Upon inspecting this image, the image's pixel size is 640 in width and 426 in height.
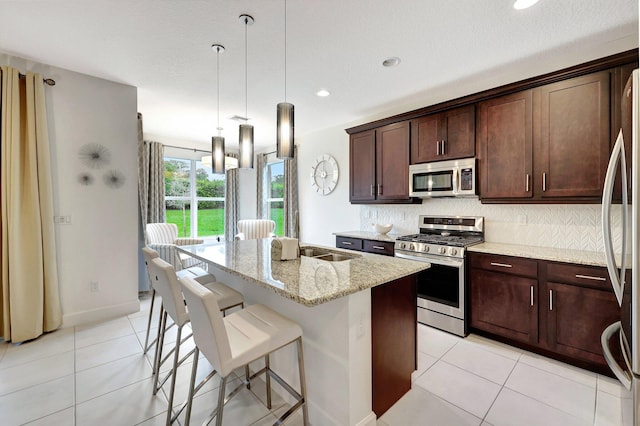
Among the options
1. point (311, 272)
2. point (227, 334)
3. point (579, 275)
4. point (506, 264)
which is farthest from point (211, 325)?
point (579, 275)

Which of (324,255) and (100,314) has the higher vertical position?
(324,255)

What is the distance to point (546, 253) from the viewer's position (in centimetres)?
240

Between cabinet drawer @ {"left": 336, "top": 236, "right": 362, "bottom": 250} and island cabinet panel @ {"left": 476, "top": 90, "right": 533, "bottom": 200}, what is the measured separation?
159 centimetres

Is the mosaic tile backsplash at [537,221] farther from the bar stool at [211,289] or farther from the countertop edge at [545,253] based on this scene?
the bar stool at [211,289]

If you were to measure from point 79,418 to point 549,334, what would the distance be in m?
3.43

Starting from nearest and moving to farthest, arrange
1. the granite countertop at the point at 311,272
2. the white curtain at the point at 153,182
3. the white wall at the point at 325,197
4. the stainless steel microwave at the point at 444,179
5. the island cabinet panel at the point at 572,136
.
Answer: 1. the granite countertop at the point at 311,272
2. the island cabinet panel at the point at 572,136
3. the stainless steel microwave at the point at 444,179
4. the white wall at the point at 325,197
5. the white curtain at the point at 153,182

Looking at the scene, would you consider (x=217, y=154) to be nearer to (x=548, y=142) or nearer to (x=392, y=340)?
(x=392, y=340)

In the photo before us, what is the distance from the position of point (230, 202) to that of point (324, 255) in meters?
4.54

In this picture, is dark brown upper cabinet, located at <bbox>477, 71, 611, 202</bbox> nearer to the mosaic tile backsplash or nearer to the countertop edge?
the mosaic tile backsplash

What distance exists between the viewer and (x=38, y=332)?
2695mm

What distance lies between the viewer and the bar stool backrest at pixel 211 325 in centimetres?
116

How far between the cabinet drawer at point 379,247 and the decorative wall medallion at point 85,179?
130 inches

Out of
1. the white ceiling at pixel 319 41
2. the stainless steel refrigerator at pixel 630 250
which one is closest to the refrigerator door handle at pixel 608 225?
the stainless steel refrigerator at pixel 630 250

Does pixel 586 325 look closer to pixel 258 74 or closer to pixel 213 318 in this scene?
pixel 213 318
